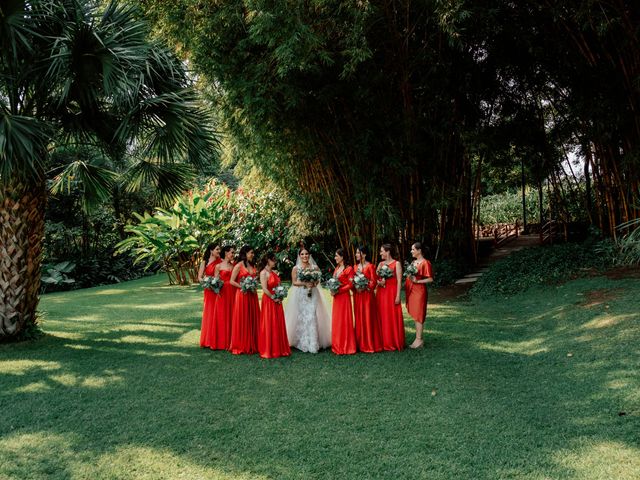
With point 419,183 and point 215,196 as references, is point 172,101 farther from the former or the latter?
point 215,196

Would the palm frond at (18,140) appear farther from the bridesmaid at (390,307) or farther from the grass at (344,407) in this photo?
the bridesmaid at (390,307)

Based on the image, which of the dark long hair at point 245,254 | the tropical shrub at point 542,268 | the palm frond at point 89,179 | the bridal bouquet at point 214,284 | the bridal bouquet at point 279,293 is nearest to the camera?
the bridal bouquet at point 279,293

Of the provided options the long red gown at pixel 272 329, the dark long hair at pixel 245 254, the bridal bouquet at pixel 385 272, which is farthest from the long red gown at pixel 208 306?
the bridal bouquet at pixel 385 272

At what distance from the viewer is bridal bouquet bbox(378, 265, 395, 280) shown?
5.39m

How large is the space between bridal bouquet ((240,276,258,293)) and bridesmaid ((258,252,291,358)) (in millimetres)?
134

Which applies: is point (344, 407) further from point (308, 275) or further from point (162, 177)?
point (162, 177)

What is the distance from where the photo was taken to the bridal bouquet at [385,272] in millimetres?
5395

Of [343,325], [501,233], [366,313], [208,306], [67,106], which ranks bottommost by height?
[343,325]

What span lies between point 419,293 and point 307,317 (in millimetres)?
1258

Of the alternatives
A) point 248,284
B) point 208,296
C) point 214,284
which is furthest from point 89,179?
point 248,284

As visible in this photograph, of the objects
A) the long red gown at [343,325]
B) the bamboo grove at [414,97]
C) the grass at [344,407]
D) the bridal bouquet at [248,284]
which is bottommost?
the grass at [344,407]

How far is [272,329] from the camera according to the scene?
5.55 m

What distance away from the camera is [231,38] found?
7.54 metres

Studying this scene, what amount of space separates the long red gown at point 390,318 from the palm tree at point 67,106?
313 centimetres
